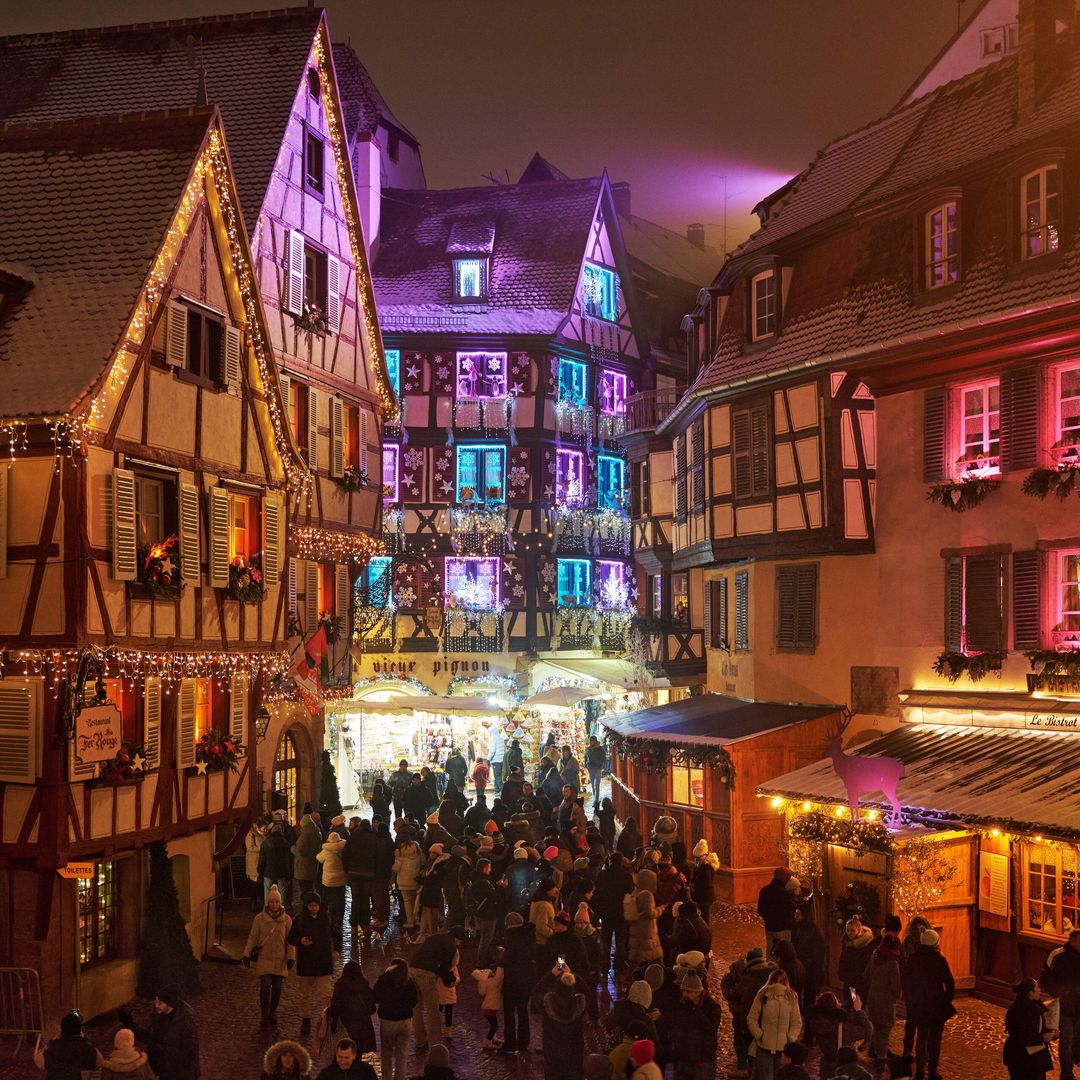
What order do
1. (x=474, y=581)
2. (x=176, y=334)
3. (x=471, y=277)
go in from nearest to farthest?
1. (x=176, y=334)
2. (x=474, y=581)
3. (x=471, y=277)

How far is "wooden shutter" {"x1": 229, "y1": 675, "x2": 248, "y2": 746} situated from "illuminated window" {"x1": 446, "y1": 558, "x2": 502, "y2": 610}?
21.9 m

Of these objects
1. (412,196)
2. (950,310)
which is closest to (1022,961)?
(950,310)

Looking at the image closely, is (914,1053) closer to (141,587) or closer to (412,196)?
(141,587)

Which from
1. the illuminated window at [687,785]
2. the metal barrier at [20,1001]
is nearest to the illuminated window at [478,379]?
the illuminated window at [687,785]

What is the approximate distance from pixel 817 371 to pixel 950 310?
337cm

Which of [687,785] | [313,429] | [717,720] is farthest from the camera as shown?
[313,429]

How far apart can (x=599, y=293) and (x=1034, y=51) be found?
81.4 feet

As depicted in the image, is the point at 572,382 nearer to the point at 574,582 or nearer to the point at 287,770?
the point at 574,582

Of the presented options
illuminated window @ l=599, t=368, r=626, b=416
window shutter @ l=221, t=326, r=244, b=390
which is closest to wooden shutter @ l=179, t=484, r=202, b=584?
window shutter @ l=221, t=326, r=244, b=390

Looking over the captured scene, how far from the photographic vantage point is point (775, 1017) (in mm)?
12820

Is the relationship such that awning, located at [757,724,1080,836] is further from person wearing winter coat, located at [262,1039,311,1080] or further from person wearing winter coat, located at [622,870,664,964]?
person wearing winter coat, located at [262,1039,311,1080]

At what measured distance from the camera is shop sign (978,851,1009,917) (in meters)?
17.8

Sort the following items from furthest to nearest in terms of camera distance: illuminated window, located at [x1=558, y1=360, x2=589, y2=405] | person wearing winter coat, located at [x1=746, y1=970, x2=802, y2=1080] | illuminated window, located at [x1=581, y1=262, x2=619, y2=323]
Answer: illuminated window, located at [x1=581, y1=262, x2=619, y2=323] < illuminated window, located at [x1=558, y1=360, x2=589, y2=405] < person wearing winter coat, located at [x1=746, y1=970, x2=802, y2=1080]

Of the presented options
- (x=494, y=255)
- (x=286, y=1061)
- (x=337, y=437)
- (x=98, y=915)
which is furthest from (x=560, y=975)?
(x=494, y=255)
